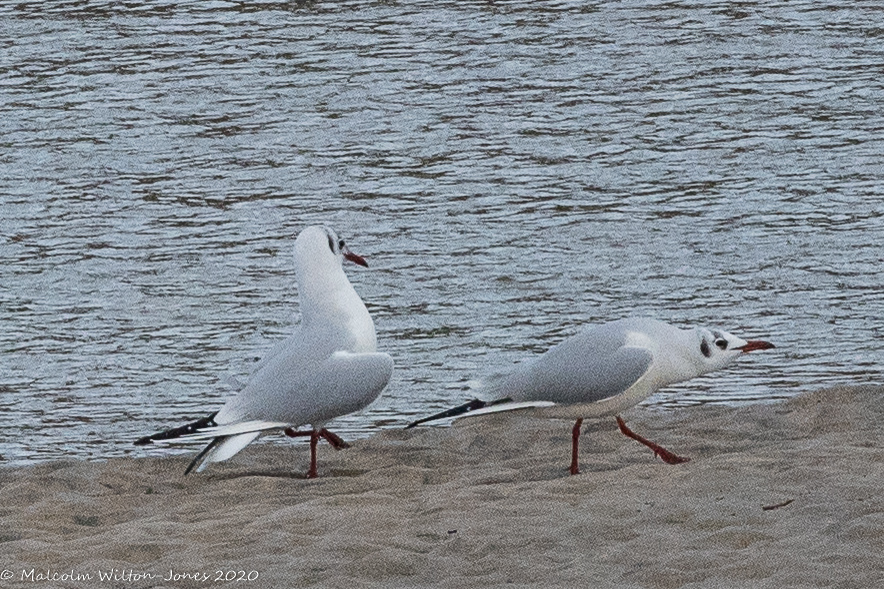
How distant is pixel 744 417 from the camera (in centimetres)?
829

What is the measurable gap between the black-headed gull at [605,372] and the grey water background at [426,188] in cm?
126

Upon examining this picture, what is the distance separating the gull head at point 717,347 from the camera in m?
7.71

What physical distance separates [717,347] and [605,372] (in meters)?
0.65

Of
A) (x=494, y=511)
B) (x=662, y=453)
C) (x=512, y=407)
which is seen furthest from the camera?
(x=512, y=407)

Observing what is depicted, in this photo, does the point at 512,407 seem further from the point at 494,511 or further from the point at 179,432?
the point at 179,432

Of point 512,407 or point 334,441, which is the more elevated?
point 512,407

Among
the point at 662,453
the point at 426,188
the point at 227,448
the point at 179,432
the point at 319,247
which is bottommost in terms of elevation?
the point at 426,188

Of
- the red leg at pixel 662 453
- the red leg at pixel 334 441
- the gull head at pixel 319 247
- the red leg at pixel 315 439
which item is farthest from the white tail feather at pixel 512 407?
the gull head at pixel 319 247

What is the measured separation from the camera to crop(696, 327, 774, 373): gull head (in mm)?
7707

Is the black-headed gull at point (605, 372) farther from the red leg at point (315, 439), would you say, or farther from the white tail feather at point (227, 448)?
the white tail feather at point (227, 448)

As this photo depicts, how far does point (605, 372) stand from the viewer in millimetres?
7426

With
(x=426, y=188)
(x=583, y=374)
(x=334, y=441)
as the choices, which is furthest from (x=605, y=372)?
(x=426, y=188)

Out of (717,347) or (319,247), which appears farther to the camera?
(319,247)

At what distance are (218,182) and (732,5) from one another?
21.8 feet
